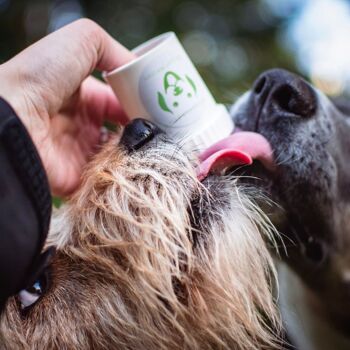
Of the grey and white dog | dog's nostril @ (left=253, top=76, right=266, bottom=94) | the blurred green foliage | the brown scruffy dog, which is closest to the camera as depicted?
the brown scruffy dog

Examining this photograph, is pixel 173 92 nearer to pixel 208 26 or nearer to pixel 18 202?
pixel 18 202

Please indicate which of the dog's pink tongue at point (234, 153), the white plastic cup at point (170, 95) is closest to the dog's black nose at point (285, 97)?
the dog's pink tongue at point (234, 153)

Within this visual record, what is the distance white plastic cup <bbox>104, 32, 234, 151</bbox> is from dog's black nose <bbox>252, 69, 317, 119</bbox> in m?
0.30

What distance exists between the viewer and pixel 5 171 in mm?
1292

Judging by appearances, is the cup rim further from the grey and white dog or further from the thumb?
the grey and white dog

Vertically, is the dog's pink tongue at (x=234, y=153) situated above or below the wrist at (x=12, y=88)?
below

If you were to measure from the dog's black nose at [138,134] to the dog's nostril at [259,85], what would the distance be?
612 mm

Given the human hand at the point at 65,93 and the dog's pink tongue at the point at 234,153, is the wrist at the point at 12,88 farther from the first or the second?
the dog's pink tongue at the point at 234,153

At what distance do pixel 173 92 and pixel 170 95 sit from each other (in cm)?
2

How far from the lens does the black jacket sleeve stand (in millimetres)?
1288

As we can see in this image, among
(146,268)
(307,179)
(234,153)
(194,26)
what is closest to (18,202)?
(146,268)

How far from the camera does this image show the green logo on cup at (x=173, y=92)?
71.8 inches

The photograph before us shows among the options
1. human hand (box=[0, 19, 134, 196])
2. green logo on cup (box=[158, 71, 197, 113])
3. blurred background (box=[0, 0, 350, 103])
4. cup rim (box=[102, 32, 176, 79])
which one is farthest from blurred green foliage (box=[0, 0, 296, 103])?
green logo on cup (box=[158, 71, 197, 113])

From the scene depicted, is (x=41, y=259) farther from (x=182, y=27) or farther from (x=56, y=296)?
(x=182, y=27)
